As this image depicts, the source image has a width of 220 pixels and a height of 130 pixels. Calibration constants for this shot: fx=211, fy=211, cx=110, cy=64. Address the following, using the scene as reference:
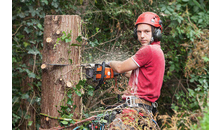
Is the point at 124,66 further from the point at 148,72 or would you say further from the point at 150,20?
the point at 150,20

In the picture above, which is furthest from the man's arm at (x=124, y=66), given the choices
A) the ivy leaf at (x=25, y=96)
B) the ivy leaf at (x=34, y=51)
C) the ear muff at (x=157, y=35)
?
the ivy leaf at (x=25, y=96)

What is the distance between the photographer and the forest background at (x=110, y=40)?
3.69 m

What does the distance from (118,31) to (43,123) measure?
2649mm

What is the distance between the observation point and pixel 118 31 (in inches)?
181

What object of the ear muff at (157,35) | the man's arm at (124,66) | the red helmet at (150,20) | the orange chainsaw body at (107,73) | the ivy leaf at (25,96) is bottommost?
the ivy leaf at (25,96)

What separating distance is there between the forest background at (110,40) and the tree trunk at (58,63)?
1.00 m

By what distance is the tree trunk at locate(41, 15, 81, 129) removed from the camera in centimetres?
250

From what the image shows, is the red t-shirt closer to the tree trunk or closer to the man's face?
the man's face

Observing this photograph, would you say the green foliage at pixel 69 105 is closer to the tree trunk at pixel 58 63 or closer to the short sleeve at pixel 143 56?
the tree trunk at pixel 58 63

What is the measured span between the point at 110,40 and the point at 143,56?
1.70 meters

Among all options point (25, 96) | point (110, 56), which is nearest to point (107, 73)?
point (110, 56)

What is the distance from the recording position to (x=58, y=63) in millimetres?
2512

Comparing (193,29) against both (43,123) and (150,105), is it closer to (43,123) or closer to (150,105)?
(150,105)

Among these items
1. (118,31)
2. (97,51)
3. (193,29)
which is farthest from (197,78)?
(97,51)
